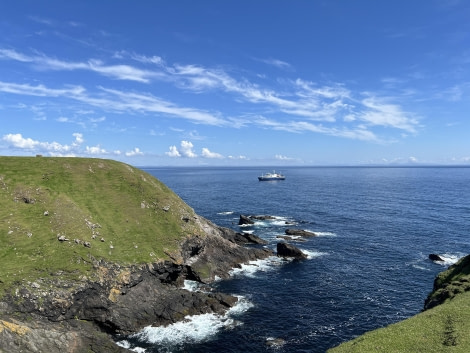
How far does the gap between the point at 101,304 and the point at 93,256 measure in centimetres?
812

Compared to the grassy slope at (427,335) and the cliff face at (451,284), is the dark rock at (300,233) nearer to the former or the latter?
the cliff face at (451,284)

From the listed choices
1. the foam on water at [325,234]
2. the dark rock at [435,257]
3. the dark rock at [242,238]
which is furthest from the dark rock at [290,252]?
Result: the dark rock at [435,257]

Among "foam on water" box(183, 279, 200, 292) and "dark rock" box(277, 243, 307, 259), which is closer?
"foam on water" box(183, 279, 200, 292)

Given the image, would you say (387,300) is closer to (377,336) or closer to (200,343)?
(377,336)

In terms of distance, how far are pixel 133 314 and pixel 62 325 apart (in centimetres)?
969

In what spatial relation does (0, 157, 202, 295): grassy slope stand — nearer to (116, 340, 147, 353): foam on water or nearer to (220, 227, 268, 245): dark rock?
(116, 340, 147, 353): foam on water

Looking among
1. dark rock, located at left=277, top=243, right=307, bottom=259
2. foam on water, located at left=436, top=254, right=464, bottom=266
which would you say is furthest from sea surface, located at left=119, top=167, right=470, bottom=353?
dark rock, located at left=277, top=243, right=307, bottom=259

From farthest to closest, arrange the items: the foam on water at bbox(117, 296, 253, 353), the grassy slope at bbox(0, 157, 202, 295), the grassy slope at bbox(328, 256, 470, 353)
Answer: the grassy slope at bbox(0, 157, 202, 295), the foam on water at bbox(117, 296, 253, 353), the grassy slope at bbox(328, 256, 470, 353)

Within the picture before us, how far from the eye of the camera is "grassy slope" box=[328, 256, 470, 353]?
1042 inches

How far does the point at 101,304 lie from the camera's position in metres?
45.5

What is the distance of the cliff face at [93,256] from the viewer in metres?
40.1

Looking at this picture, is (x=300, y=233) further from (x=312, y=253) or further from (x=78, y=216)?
(x=78, y=216)

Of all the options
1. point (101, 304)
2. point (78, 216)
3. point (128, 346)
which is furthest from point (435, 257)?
point (78, 216)

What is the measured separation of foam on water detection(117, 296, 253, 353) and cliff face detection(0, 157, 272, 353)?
1.42 metres
